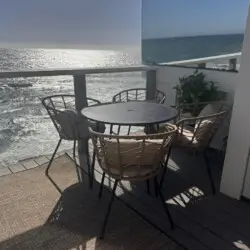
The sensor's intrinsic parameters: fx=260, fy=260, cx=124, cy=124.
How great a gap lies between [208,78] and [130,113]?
132cm

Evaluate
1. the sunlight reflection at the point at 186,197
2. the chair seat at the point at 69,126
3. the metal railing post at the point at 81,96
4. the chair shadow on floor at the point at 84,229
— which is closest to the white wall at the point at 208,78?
the sunlight reflection at the point at 186,197

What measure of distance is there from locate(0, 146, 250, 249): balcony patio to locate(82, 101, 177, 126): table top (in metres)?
0.66

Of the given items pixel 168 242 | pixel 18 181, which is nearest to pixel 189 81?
pixel 168 242

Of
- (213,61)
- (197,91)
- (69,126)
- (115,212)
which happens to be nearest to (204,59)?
(213,61)

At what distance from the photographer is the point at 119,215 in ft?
6.31

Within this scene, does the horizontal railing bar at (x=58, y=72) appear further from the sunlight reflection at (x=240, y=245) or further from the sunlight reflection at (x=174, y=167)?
the sunlight reflection at (x=240, y=245)

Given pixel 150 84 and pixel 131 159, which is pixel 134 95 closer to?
pixel 150 84

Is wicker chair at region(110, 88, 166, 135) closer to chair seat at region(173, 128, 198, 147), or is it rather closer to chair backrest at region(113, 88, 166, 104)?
chair backrest at region(113, 88, 166, 104)

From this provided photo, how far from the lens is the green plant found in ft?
9.27

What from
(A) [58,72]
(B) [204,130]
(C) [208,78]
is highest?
(A) [58,72]

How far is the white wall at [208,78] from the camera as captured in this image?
280 cm

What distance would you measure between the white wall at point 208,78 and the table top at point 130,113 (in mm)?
970

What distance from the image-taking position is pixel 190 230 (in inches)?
70.1

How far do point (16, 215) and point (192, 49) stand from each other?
8.82ft
